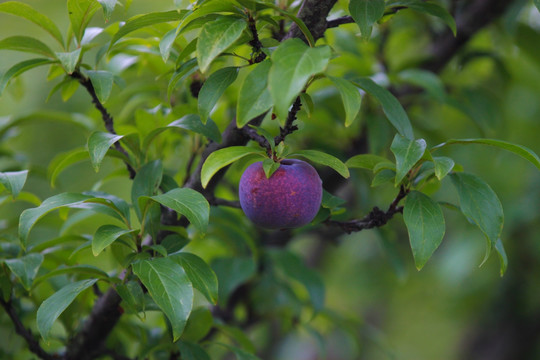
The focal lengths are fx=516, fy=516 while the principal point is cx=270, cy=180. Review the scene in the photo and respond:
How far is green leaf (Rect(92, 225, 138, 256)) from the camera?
0.46 m

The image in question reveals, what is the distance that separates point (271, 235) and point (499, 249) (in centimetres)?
56

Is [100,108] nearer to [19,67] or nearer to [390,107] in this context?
[19,67]

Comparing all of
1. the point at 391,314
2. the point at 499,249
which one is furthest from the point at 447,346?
the point at 499,249

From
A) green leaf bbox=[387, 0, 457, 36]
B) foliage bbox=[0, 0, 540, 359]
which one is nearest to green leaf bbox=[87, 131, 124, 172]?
foliage bbox=[0, 0, 540, 359]

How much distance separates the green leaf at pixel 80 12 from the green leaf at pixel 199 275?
0.27m

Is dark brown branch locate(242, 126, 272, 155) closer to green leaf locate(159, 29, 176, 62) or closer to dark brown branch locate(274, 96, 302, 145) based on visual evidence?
dark brown branch locate(274, 96, 302, 145)

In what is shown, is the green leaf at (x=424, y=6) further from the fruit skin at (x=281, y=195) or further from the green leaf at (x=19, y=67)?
the green leaf at (x=19, y=67)

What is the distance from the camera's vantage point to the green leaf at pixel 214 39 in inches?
17.0

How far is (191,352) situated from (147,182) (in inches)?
8.1

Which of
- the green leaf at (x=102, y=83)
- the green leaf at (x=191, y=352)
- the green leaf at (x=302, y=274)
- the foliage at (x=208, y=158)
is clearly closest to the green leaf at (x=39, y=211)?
the foliage at (x=208, y=158)

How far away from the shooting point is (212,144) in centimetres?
59

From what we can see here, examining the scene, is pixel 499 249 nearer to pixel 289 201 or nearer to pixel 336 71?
pixel 289 201

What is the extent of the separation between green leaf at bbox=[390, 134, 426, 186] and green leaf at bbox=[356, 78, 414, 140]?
0.05 meters

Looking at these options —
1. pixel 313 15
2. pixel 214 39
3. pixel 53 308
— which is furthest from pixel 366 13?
pixel 53 308
